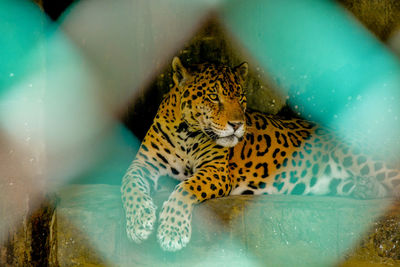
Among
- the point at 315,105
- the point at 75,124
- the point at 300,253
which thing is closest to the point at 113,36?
the point at 75,124

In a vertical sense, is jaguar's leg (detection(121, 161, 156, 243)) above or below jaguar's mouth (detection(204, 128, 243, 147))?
below

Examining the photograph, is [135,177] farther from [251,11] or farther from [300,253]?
[251,11]

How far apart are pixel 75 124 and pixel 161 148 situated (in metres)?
1.30

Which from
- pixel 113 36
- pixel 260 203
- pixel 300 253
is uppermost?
pixel 113 36

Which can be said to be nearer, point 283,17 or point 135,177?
point 135,177

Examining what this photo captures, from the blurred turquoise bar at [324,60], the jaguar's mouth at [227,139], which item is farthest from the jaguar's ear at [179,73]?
the blurred turquoise bar at [324,60]

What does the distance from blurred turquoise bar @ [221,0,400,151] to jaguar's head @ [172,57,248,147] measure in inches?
48.7

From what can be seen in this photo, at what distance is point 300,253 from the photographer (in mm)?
4742

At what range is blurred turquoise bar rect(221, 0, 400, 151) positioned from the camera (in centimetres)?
698

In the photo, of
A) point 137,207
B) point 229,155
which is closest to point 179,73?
point 229,155

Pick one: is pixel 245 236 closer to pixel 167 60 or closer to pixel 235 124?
pixel 235 124

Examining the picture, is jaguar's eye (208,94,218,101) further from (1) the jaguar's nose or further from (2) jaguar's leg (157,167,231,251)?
(2) jaguar's leg (157,167,231,251)

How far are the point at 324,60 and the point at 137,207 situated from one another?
3397mm

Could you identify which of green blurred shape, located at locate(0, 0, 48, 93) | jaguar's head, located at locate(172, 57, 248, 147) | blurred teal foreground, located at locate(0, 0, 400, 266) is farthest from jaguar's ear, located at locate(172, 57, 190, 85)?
green blurred shape, located at locate(0, 0, 48, 93)
